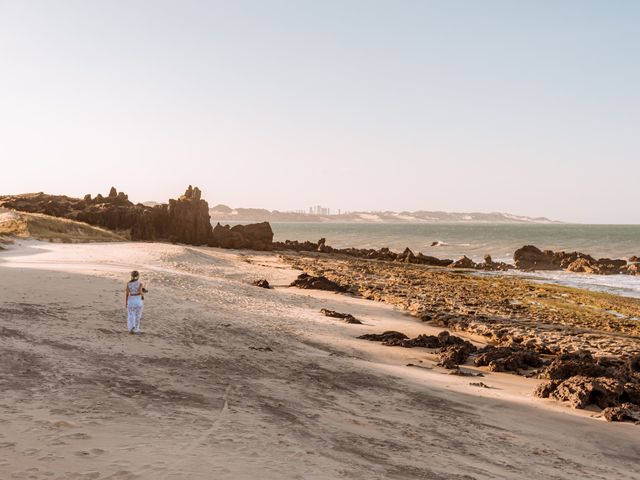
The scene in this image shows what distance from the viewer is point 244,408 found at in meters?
9.45

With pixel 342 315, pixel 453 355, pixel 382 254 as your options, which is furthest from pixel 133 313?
pixel 382 254

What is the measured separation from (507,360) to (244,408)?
31.8 feet

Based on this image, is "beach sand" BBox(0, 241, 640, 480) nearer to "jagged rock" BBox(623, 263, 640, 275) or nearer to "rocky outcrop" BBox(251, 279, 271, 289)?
"rocky outcrop" BBox(251, 279, 271, 289)

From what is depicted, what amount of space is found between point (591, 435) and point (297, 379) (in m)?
6.05

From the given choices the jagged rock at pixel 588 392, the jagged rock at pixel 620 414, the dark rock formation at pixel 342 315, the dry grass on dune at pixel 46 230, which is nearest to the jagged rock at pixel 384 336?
the dark rock formation at pixel 342 315

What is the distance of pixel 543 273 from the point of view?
2184 inches

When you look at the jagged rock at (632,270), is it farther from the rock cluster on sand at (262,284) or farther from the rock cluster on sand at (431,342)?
the rock cluster on sand at (431,342)

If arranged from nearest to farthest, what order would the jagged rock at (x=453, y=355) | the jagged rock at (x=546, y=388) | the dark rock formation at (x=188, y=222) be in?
the jagged rock at (x=546, y=388), the jagged rock at (x=453, y=355), the dark rock formation at (x=188, y=222)

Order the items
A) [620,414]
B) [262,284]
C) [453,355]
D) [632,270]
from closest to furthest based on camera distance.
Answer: [620,414], [453,355], [262,284], [632,270]

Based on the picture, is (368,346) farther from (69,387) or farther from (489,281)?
(489,281)

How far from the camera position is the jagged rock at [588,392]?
1246 centimetres

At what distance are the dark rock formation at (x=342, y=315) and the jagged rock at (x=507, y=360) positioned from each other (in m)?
5.92

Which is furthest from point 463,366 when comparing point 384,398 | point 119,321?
point 119,321

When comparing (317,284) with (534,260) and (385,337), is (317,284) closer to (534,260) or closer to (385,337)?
(385,337)
